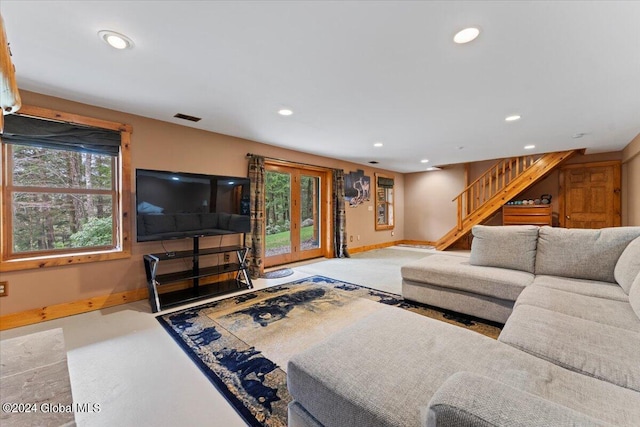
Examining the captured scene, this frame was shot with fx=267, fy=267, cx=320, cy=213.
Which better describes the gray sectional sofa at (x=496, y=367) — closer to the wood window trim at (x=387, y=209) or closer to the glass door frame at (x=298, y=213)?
the glass door frame at (x=298, y=213)

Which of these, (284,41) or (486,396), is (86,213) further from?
(486,396)

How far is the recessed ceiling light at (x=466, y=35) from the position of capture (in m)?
1.75

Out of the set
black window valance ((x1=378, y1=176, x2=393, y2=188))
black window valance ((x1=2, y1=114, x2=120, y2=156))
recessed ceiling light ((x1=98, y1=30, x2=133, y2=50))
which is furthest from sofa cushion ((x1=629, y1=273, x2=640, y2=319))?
black window valance ((x1=378, y1=176, x2=393, y2=188))

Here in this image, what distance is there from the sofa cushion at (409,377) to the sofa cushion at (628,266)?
156cm

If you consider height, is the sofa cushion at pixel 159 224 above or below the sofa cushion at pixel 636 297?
above

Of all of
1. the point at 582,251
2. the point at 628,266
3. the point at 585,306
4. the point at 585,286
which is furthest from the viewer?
the point at 582,251

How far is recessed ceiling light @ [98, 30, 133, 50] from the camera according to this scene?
5.86 ft

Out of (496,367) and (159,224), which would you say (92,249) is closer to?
(159,224)

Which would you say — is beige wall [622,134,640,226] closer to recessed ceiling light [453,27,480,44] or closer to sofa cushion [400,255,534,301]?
sofa cushion [400,255,534,301]

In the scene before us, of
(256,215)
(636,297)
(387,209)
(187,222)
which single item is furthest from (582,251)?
(387,209)

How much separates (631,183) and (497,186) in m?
2.15

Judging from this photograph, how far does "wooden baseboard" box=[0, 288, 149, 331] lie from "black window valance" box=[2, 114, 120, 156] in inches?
65.4

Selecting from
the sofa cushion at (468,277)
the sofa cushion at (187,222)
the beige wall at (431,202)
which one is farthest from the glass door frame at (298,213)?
the beige wall at (431,202)

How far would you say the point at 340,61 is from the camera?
6.95 ft
